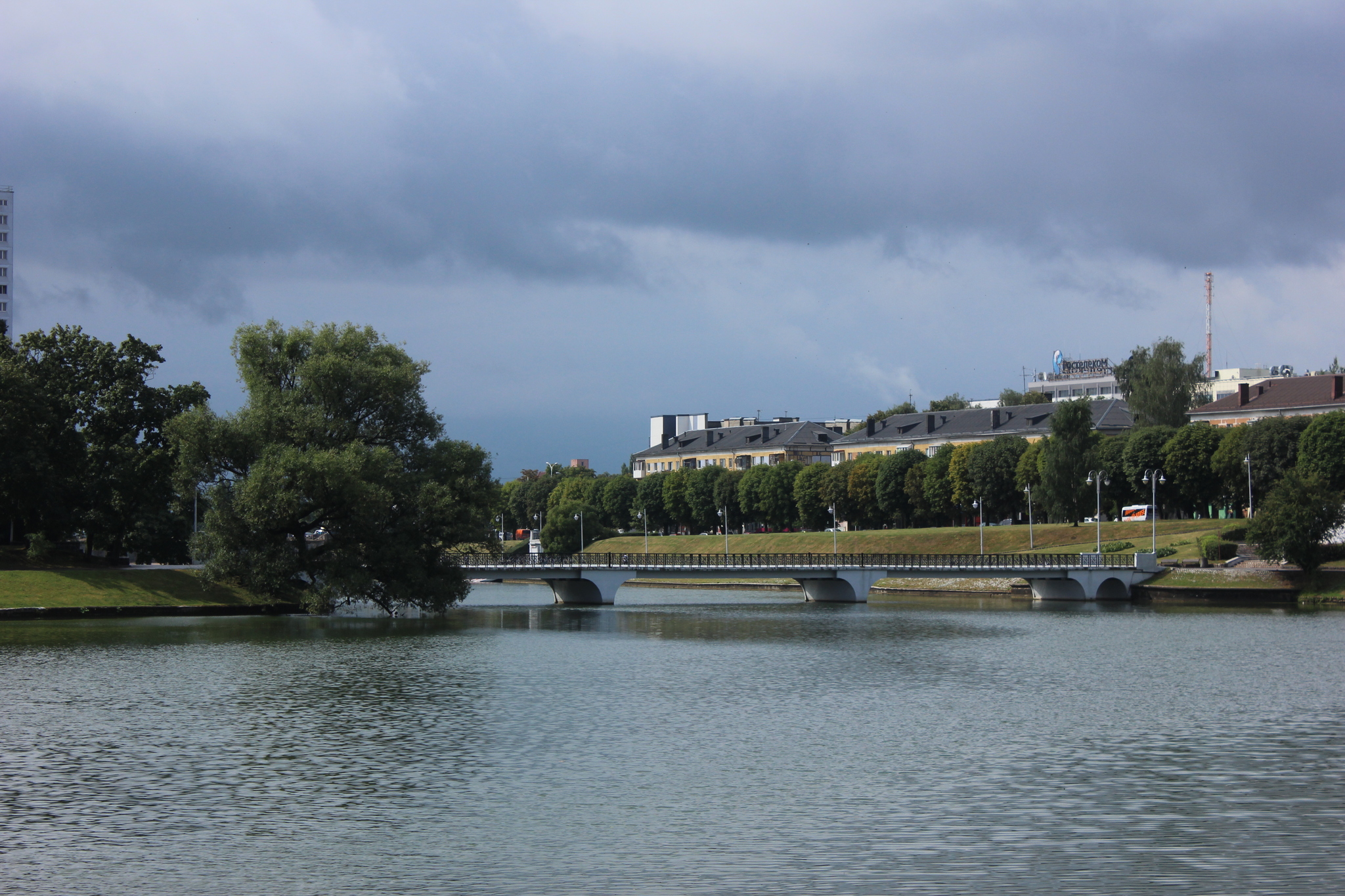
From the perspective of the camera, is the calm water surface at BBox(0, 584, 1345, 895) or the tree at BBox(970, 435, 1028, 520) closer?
the calm water surface at BBox(0, 584, 1345, 895)

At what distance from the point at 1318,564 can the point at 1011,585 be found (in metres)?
29.5

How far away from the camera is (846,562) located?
123m

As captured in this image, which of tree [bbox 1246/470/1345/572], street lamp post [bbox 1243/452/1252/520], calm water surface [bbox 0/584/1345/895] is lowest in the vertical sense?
calm water surface [bbox 0/584/1345/895]

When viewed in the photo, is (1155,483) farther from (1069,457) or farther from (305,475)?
(305,475)

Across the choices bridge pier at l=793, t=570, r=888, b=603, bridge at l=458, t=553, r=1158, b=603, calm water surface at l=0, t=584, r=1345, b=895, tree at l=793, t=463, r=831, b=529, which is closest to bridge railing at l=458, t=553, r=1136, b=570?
bridge at l=458, t=553, r=1158, b=603

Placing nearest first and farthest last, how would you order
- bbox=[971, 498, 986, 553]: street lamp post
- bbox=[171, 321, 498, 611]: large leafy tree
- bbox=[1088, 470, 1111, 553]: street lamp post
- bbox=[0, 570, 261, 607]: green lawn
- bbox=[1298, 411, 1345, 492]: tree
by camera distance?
bbox=[171, 321, 498, 611]: large leafy tree, bbox=[0, 570, 261, 607]: green lawn, bbox=[1298, 411, 1345, 492]: tree, bbox=[1088, 470, 1111, 553]: street lamp post, bbox=[971, 498, 986, 553]: street lamp post

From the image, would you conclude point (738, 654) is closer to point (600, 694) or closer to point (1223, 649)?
point (600, 694)

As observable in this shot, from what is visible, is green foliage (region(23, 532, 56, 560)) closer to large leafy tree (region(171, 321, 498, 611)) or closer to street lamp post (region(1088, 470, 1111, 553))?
large leafy tree (region(171, 321, 498, 611))

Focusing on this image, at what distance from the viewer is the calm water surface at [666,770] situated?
73.4 ft

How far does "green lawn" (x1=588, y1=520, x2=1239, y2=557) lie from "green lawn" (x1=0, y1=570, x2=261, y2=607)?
252ft

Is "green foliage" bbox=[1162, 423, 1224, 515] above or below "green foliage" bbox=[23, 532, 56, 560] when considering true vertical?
above

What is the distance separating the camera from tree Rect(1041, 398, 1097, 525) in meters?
141

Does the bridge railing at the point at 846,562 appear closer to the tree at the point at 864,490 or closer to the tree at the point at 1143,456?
the tree at the point at 1143,456

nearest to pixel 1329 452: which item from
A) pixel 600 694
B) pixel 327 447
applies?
pixel 327 447
